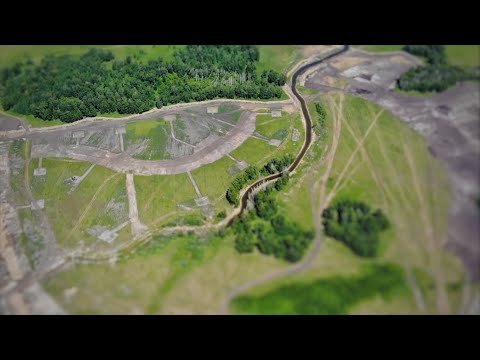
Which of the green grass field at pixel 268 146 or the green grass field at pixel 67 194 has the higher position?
→ the green grass field at pixel 268 146

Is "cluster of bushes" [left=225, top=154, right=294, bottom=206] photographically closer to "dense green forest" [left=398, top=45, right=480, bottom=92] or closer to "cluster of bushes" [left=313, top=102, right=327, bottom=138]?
"cluster of bushes" [left=313, top=102, right=327, bottom=138]

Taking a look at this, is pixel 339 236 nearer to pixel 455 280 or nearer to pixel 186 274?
pixel 455 280

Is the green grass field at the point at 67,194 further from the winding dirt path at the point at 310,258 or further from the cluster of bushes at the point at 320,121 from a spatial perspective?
the cluster of bushes at the point at 320,121

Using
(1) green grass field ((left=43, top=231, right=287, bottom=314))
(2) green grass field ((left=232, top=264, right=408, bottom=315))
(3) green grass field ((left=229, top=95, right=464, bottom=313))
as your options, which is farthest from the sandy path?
(3) green grass field ((left=229, top=95, right=464, bottom=313))

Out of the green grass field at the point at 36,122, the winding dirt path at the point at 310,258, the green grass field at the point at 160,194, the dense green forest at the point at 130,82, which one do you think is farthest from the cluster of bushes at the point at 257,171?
the green grass field at the point at 36,122

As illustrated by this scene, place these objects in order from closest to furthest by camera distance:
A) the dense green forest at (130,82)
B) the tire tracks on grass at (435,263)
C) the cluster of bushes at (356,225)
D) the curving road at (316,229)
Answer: the tire tracks on grass at (435,263), the curving road at (316,229), the cluster of bushes at (356,225), the dense green forest at (130,82)

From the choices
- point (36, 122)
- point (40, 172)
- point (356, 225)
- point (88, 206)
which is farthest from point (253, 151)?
point (36, 122)

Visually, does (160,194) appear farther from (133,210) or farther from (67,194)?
(67,194)
